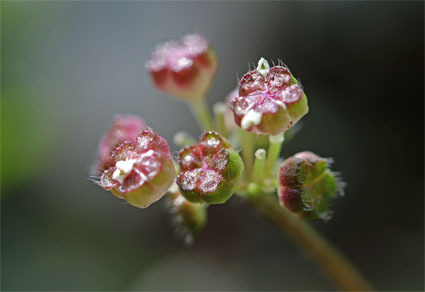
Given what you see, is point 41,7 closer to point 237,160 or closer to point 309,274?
point 309,274

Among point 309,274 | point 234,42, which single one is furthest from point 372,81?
point 309,274

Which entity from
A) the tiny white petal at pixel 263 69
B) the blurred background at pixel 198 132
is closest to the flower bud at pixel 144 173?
the tiny white petal at pixel 263 69

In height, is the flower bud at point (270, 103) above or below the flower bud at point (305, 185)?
above

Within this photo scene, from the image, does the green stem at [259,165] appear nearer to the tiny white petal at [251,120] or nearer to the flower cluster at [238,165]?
the flower cluster at [238,165]

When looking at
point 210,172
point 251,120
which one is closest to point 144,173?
point 210,172

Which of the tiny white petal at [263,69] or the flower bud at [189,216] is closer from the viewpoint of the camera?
the tiny white petal at [263,69]

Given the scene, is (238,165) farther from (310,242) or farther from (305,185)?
(310,242)
